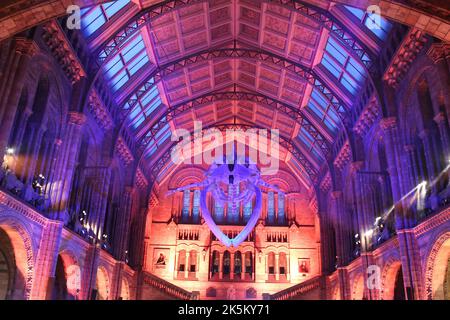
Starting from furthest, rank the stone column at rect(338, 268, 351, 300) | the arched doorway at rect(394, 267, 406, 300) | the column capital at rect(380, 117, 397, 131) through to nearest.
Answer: the stone column at rect(338, 268, 351, 300) < the arched doorway at rect(394, 267, 406, 300) < the column capital at rect(380, 117, 397, 131)

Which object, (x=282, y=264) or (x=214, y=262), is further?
→ (x=282, y=264)

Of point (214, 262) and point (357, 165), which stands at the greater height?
point (357, 165)

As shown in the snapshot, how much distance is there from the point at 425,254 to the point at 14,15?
1760 centimetres

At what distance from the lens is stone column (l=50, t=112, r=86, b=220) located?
1912cm

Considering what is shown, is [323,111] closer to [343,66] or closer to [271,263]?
[343,66]

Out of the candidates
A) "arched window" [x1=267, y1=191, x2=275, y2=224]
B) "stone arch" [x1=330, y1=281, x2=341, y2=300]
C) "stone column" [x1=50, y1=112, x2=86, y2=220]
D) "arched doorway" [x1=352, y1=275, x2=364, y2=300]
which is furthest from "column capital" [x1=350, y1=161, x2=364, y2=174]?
"stone column" [x1=50, y1=112, x2=86, y2=220]

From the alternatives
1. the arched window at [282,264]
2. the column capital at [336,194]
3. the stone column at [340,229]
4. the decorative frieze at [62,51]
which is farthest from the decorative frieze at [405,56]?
the arched window at [282,264]

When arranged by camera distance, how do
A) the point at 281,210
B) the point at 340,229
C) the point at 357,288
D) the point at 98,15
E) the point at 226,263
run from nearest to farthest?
the point at 98,15 → the point at 357,288 → the point at 340,229 → the point at 226,263 → the point at 281,210

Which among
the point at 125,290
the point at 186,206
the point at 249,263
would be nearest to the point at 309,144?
the point at 249,263

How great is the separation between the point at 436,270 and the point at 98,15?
2016cm

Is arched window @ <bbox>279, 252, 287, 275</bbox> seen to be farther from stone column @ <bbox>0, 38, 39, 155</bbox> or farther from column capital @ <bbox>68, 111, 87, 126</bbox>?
stone column @ <bbox>0, 38, 39, 155</bbox>

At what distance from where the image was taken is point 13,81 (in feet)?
51.0

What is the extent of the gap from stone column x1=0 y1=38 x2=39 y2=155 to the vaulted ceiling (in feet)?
15.3

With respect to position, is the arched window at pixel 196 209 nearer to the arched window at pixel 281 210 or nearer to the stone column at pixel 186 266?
the stone column at pixel 186 266
